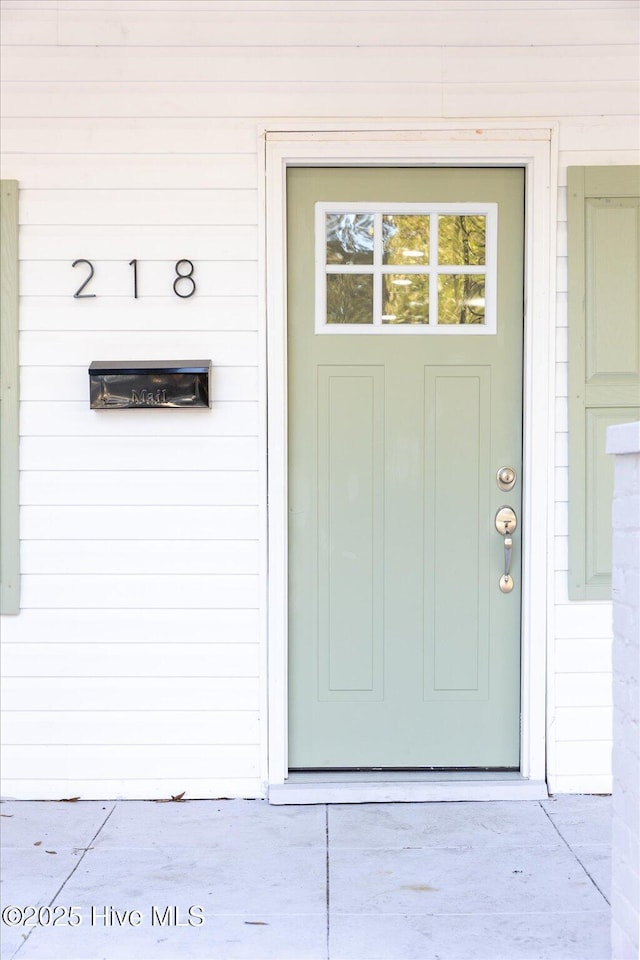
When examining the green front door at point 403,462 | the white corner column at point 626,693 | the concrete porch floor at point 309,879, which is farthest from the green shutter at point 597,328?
the white corner column at point 626,693

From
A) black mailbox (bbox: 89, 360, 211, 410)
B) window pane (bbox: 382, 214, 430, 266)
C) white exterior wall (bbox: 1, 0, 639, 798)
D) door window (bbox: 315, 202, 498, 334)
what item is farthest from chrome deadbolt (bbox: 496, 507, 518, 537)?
black mailbox (bbox: 89, 360, 211, 410)

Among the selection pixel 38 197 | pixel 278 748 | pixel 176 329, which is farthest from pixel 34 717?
pixel 38 197

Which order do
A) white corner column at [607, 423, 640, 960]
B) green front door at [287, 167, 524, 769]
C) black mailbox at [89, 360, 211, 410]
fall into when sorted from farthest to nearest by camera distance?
green front door at [287, 167, 524, 769], black mailbox at [89, 360, 211, 410], white corner column at [607, 423, 640, 960]

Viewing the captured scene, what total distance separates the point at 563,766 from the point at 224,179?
250 cm

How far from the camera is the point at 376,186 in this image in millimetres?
3480

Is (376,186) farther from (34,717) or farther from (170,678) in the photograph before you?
(34,717)

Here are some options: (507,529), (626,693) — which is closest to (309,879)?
(626,693)

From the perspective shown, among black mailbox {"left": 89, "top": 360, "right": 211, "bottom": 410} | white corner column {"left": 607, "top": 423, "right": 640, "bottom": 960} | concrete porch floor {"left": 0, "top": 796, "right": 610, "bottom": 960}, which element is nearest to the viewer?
white corner column {"left": 607, "top": 423, "right": 640, "bottom": 960}

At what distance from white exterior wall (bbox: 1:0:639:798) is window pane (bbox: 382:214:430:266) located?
35cm

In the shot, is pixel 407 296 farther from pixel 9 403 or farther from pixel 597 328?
pixel 9 403

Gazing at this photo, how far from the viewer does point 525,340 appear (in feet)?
11.4

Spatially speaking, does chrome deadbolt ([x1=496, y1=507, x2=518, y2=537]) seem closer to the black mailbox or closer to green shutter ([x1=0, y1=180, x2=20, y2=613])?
the black mailbox

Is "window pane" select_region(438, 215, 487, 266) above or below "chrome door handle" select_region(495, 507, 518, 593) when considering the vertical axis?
above

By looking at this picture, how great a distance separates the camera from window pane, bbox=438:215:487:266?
3.50 metres
